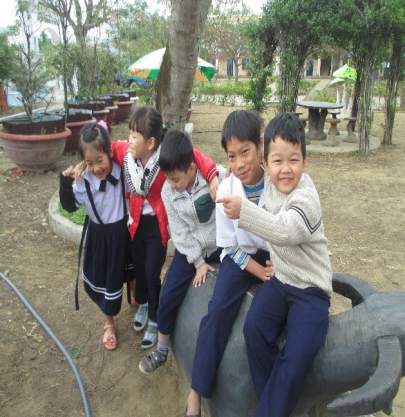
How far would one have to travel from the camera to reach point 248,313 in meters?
1.77

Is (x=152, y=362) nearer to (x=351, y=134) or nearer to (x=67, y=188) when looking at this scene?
(x=67, y=188)

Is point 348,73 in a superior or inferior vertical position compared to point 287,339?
superior

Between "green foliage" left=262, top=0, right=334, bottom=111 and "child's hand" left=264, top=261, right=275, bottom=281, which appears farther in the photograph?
"green foliage" left=262, top=0, right=334, bottom=111

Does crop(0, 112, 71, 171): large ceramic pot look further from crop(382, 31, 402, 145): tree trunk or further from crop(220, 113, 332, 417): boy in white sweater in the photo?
crop(382, 31, 402, 145): tree trunk

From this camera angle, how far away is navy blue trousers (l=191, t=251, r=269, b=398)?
1.86 meters

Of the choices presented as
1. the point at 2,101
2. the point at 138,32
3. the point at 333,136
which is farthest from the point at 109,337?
the point at 138,32

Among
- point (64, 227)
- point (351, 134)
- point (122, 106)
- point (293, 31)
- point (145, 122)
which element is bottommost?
point (64, 227)

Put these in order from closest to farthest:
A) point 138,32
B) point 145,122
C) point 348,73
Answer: point 145,122 → point 348,73 → point 138,32

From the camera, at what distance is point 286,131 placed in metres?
1.63

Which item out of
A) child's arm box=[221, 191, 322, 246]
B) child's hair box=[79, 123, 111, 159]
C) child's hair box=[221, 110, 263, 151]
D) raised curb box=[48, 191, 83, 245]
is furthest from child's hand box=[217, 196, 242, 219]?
raised curb box=[48, 191, 83, 245]

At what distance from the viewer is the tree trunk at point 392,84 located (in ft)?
29.3

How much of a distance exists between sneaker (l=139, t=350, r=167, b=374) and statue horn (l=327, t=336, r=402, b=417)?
1.43 meters

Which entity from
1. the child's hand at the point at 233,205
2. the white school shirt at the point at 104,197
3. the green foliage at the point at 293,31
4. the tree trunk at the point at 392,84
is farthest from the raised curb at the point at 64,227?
the tree trunk at the point at 392,84

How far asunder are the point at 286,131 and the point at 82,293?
2.60 m
